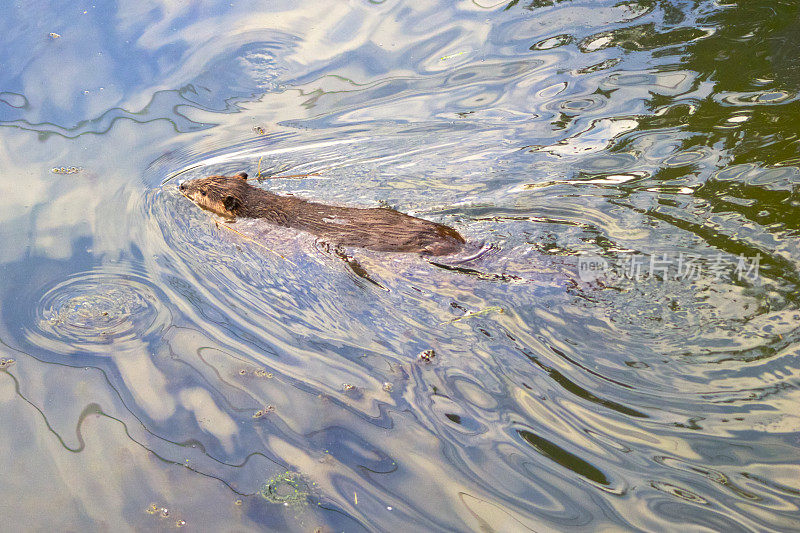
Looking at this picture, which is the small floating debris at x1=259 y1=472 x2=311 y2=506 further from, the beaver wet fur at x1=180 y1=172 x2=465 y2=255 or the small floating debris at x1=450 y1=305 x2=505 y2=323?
the beaver wet fur at x1=180 y1=172 x2=465 y2=255

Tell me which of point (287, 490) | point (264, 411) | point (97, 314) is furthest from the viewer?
point (97, 314)

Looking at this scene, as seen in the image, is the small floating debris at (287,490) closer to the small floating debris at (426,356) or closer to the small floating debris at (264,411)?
the small floating debris at (264,411)

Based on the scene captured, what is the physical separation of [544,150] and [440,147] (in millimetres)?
1006

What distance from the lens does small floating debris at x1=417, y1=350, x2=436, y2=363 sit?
13.4 ft

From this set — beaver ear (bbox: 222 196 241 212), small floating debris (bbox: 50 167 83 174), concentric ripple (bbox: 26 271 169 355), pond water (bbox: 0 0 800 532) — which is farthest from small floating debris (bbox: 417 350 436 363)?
small floating debris (bbox: 50 167 83 174)

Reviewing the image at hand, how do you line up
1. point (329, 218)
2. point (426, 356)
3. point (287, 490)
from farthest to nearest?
point (329, 218), point (426, 356), point (287, 490)

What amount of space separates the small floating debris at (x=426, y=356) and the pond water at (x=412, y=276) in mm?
28

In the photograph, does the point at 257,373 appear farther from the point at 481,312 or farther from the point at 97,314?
the point at 481,312

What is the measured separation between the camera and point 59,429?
3.89 metres

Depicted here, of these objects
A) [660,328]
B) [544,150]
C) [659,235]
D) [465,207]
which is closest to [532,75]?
[544,150]

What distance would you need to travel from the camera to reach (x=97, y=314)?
4.55 meters

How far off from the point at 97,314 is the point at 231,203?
4.64ft

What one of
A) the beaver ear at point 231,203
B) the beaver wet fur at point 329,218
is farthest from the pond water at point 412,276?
the beaver ear at point 231,203

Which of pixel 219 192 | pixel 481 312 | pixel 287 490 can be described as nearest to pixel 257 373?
pixel 287 490
